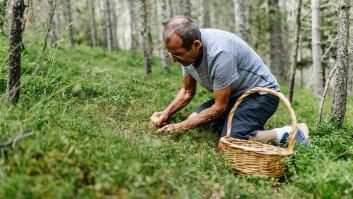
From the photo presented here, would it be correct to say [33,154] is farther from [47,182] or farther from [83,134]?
[83,134]

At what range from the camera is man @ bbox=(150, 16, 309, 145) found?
5273 millimetres

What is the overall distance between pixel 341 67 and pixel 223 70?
178 cm

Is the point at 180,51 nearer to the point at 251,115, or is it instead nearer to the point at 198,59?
the point at 198,59

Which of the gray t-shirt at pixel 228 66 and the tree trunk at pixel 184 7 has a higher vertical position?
the tree trunk at pixel 184 7

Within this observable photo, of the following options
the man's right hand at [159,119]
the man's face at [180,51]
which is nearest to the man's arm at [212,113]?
the man's right hand at [159,119]

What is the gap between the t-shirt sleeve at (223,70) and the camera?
5.43 metres

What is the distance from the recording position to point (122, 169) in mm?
3535

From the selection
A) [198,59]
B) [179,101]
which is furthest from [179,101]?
[198,59]

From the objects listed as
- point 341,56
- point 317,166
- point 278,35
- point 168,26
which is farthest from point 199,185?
point 278,35

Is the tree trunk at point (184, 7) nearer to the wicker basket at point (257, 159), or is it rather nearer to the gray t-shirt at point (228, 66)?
the gray t-shirt at point (228, 66)

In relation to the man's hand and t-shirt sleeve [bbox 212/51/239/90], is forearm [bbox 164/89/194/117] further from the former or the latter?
t-shirt sleeve [bbox 212/51/239/90]

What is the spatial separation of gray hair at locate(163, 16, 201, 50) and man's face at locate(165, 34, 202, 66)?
40mm

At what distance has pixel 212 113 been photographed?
5695mm

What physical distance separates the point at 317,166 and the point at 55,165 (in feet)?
8.24
